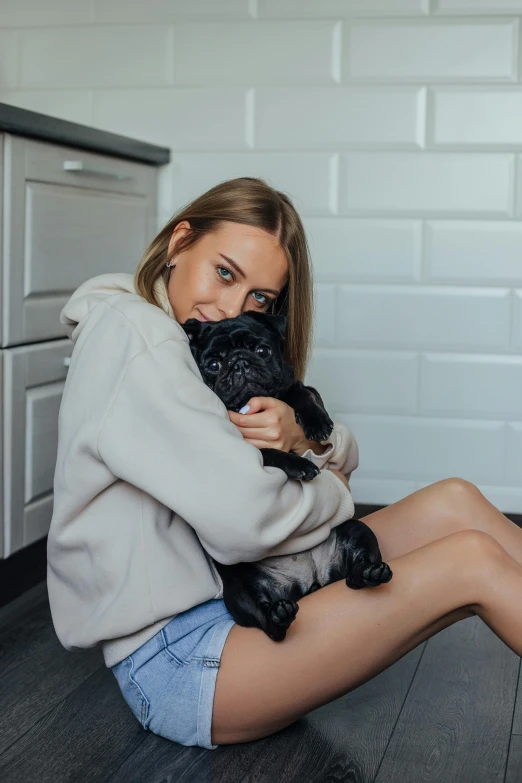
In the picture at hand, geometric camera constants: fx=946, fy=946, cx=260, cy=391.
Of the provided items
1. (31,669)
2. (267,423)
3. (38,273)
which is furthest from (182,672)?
(38,273)

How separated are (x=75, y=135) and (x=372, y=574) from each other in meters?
1.28

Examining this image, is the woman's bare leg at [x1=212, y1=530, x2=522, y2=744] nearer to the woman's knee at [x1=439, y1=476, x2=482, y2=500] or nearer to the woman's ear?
the woman's knee at [x1=439, y1=476, x2=482, y2=500]

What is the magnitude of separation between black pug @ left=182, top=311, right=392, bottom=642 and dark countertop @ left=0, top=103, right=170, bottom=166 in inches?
26.6

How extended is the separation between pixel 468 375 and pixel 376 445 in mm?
319

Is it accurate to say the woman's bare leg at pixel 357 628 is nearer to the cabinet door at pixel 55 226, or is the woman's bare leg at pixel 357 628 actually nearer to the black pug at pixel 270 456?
the black pug at pixel 270 456

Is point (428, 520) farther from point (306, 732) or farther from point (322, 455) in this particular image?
point (306, 732)

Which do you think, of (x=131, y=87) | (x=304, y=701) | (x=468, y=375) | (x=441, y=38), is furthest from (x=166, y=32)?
(x=304, y=701)

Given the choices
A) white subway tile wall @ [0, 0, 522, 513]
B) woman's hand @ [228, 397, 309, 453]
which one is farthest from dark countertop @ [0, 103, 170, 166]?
woman's hand @ [228, 397, 309, 453]

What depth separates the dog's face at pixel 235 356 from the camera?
4.87 ft

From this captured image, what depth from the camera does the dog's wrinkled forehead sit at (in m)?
1.49

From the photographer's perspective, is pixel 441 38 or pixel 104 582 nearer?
pixel 104 582

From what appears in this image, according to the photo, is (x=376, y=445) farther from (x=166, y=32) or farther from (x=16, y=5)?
(x=16, y=5)

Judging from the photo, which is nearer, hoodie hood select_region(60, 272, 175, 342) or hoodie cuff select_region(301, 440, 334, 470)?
hoodie hood select_region(60, 272, 175, 342)

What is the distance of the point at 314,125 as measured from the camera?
2.55 metres
